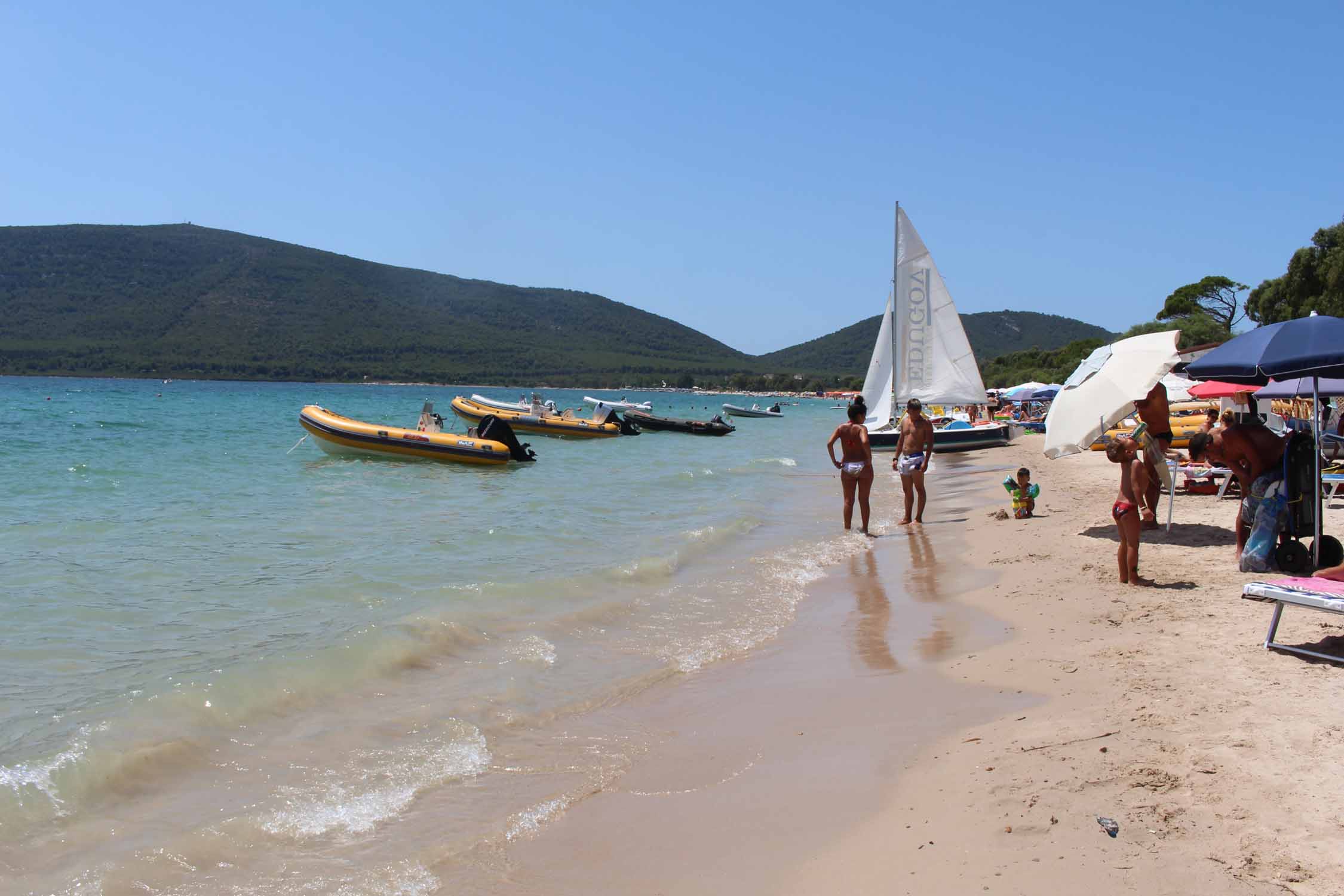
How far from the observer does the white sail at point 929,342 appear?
2241cm

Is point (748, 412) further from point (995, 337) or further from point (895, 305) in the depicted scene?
point (995, 337)

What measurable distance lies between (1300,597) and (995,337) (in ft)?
528

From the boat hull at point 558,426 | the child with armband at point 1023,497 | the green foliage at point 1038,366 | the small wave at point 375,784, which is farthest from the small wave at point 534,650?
the green foliage at point 1038,366

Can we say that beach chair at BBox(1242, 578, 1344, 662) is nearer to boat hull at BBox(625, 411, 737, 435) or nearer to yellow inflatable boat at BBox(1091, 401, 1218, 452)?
yellow inflatable boat at BBox(1091, 401, 1218, 452)

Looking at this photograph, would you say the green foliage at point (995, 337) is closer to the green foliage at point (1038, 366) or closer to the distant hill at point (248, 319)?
the distant hill at point (248, 319)

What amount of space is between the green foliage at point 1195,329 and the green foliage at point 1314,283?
9.50ft

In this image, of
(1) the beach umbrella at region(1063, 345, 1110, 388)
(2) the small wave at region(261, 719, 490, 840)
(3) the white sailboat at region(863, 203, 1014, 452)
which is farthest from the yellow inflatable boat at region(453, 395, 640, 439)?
(2) the small wave at region(261, 719, 490, 840)

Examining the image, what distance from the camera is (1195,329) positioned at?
162 ft

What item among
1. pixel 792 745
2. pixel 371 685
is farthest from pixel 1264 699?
pixel 371 685

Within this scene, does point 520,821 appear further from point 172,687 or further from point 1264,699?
point 1264,699

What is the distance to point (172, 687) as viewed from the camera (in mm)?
5223

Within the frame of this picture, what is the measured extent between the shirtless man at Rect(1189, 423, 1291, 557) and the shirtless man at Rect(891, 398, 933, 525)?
14.1 ft

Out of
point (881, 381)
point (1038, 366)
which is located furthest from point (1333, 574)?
point (1038, 366)

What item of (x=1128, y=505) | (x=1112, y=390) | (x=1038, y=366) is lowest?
(x=1128, y=505)
